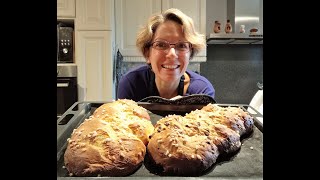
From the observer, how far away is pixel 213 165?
0.82 metres

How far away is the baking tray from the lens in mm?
749

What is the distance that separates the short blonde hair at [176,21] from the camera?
1524mm

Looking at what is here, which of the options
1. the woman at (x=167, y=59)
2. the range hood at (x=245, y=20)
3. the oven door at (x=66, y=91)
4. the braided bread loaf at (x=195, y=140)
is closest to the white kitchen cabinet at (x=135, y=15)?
the range hood at (x=245, y=20)

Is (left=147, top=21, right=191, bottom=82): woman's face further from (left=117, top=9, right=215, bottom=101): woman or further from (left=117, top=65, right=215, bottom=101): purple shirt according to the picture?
(left=117, top=65, right=215, bottom=101): purple shirt

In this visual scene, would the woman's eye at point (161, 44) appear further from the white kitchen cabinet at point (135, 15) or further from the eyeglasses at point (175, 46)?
the white kitchen cabinet at point (135, 15)

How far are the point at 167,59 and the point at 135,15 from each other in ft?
4.90

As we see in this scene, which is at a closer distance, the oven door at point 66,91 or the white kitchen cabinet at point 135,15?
the oven door at point 66,91

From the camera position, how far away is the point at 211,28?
314 cm

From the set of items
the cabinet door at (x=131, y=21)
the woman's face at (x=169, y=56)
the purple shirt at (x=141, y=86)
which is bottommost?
the purple shirt at (x=141, y=86)

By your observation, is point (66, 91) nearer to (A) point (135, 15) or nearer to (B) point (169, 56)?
(A) point (135, 15)

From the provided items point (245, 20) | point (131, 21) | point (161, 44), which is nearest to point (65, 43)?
point (131, 21)

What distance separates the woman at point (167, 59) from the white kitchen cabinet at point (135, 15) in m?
1.19

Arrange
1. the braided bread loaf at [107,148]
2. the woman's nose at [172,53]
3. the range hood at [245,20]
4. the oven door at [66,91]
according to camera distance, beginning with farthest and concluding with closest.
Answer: the range hood at [245,20] → the oven door at [66,91] → the woman's nose at [172,53] → the braided bread loaf at [107,148]
